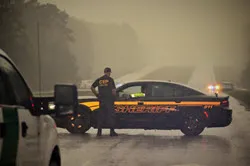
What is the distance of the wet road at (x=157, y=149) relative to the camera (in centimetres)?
932

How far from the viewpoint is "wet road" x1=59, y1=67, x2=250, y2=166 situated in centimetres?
932

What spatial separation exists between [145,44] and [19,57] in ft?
459

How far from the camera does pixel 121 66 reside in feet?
489

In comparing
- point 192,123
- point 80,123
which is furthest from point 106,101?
point 192,123

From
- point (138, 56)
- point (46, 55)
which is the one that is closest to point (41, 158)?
point (46, 55)

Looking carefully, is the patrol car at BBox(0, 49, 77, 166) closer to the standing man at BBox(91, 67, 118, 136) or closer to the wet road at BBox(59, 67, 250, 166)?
the wet road at BBox(59, 67, 250, 166)

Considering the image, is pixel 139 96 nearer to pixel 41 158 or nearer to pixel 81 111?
pixel 81 111

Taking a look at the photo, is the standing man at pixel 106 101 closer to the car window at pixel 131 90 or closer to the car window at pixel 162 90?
the car window at pixel 131 90

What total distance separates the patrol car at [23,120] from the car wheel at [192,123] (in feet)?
29.1

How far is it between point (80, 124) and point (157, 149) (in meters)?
3.24

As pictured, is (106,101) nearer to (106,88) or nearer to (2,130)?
(106,88)

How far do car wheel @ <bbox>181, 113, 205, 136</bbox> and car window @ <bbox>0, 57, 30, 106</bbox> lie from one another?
9.43 m

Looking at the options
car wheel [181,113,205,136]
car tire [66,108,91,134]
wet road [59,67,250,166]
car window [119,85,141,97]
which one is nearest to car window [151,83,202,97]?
car window [119,85,141,97]

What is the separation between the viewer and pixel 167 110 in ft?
43.7
